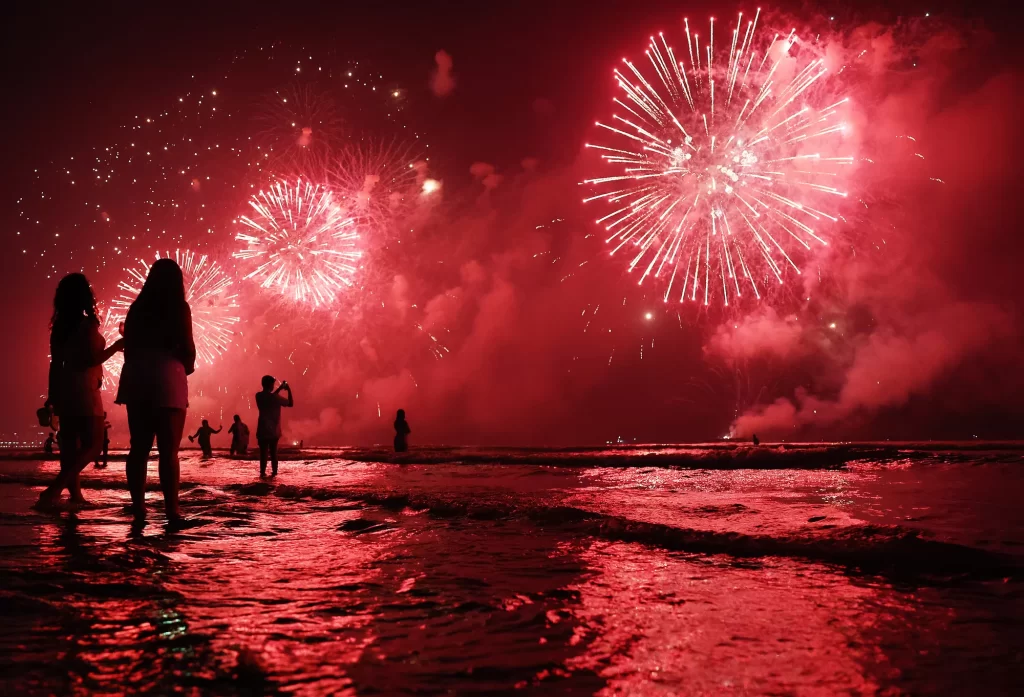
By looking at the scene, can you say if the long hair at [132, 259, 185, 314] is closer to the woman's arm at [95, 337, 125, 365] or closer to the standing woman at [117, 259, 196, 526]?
the standing woman at [117, 259, 196, 526]

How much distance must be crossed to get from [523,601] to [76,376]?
5205 millimetres

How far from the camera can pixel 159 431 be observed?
5.51 meters

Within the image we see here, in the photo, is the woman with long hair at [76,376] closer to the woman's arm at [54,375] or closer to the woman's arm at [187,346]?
the woman's arm at [54,375]

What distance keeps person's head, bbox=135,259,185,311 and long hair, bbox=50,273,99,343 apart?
134 centimetres

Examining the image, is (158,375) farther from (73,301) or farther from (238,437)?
(238,437)

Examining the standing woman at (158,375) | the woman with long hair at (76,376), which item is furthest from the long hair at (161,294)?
the woman with long hair at (76,376)

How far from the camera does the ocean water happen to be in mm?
2307

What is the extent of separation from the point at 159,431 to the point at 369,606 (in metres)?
3.08

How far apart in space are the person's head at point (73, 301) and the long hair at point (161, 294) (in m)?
1.33

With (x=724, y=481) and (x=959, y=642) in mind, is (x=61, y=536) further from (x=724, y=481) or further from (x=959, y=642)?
(x=724, y=481)

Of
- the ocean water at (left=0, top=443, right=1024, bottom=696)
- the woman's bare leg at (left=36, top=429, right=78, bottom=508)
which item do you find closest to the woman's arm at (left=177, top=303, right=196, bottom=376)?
the ocean water at (left=0, top=443, right=1024, bottom=696)

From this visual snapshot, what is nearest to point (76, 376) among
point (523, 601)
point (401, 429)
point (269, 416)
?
point (523, 601)

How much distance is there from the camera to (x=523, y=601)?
3307 mm

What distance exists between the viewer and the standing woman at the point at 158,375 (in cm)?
542
